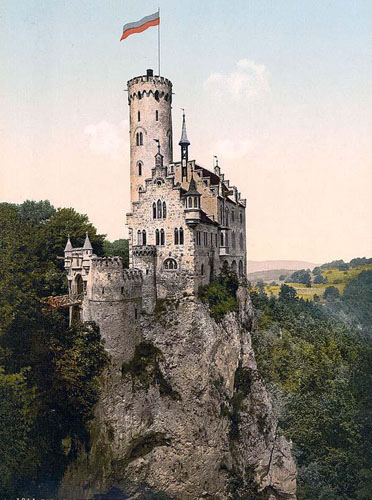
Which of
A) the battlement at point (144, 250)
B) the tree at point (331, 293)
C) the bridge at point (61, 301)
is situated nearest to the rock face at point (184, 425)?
the battlement at point (144, 250)

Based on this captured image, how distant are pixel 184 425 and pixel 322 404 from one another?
72.0ft

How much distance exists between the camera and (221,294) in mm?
51812

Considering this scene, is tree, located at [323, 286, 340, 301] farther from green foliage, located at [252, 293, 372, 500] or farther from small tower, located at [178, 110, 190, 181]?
small tower, located at [178, 110, 190, 181]

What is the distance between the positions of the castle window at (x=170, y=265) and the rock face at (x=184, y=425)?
3.58 m

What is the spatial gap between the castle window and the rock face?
358cm

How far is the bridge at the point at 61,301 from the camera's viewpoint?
40406 mm

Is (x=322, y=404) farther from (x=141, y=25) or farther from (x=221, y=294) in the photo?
(x=141, y=25)

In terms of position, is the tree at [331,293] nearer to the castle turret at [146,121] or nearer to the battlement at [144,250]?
the castle turret at [146,121]

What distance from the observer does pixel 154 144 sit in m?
52.8

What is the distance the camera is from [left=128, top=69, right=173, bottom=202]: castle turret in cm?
5244

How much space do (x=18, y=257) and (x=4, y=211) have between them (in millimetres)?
5267

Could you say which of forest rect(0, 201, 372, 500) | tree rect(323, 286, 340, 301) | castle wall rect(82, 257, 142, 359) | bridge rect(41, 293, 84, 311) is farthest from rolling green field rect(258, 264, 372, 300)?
bridge rect(41, 293, 84, 311)

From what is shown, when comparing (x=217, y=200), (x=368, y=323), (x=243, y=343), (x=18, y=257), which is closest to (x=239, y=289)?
(x=243, y=343)

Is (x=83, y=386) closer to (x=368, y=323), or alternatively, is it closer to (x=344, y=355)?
(x=344, y=355)
